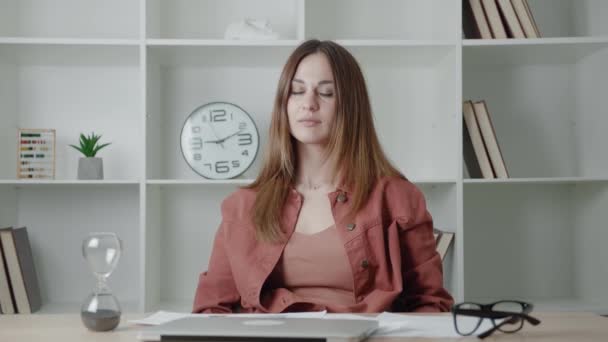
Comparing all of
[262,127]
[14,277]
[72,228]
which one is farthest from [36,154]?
[262,127]

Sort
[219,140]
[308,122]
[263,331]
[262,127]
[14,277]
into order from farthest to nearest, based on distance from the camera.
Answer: [262,127], [219,140], [14,277], [308,122], [263,331]

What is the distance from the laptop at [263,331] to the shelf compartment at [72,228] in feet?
6.08

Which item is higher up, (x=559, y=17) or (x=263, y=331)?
(x=559, y=17)

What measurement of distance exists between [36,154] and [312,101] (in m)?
1.31

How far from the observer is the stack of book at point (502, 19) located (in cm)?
260

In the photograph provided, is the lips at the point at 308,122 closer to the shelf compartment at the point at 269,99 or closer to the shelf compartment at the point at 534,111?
the shelf compartment at the point at 269,99

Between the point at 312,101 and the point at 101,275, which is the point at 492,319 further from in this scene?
the point at 312,101

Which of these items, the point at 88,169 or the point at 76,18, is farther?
the point at 76,18

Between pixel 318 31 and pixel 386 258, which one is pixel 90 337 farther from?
pixel 318 31

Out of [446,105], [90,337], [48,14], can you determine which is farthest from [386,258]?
[48,14]

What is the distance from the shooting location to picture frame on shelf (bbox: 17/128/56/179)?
8.93 ft

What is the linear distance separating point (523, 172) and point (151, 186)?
142 centimetres

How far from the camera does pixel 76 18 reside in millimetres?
2898

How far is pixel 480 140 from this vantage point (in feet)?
8.59
